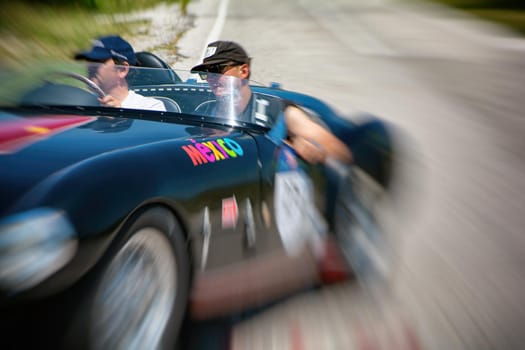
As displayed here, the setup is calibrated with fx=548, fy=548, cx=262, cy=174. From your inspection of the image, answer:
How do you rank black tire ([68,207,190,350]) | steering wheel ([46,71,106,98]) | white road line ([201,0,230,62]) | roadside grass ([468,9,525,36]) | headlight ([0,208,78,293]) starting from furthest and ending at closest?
white road line ([201,0,230,62]) < roadside grass ([468,9,525,36]) < steering wheel ([46,71,106,98]) < black tire ([68,207,190,350]) < headlight ([0,208,78,293])

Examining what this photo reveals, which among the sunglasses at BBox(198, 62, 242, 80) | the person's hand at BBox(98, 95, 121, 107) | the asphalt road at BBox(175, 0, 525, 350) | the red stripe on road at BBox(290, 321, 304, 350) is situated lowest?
the asphalt road at BBox(175, 0, 525, 350)

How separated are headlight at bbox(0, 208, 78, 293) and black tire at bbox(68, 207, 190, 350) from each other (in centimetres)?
15

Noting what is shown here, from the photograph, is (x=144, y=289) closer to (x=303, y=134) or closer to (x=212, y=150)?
(x=212, y=150)

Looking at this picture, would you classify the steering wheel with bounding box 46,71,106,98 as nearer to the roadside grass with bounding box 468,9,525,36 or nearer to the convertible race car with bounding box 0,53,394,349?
the convertible race car with bounding box 0,53,394,349

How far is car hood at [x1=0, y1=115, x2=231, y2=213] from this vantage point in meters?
1.68

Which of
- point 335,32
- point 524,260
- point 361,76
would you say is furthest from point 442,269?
point 335,32

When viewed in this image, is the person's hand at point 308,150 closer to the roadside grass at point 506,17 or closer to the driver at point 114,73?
the driver at point 114,73

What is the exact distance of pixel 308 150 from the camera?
2.82m

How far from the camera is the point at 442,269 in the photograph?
118 inches

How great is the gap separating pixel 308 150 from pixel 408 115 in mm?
4514

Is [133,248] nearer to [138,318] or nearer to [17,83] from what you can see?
[138,318]

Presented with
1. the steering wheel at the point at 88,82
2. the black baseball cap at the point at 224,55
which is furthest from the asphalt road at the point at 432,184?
the steering wheel at the point at 88,82

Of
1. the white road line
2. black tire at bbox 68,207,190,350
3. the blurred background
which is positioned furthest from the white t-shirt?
the white road line

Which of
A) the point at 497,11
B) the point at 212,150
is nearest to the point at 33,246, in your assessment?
the point at 212,150
